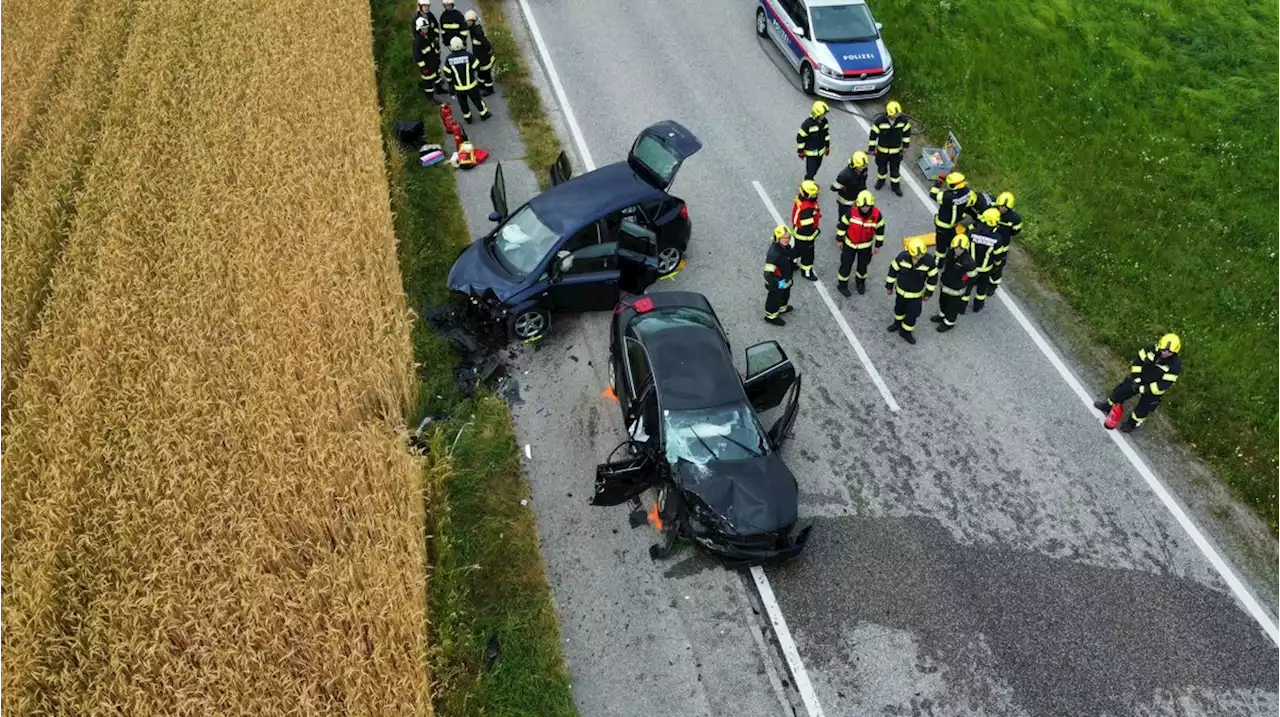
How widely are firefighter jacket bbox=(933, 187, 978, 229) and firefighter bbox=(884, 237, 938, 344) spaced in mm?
895

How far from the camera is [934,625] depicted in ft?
28.5

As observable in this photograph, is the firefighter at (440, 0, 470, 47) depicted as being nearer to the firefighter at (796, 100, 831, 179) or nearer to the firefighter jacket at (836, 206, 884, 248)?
the firefighter at (796, 100, 831, 179)

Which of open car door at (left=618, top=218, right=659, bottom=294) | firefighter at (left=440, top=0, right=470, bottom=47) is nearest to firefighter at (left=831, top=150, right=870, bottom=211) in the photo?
open car door at (left=618, top=218, right=659, bottom=294)

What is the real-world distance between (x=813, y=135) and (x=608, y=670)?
29.6 feet

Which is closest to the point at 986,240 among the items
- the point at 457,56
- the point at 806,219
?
the point at 806,219

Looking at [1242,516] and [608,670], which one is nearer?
[608,670]

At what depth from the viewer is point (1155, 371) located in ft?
32.3

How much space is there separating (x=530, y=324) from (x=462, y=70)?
237 inches

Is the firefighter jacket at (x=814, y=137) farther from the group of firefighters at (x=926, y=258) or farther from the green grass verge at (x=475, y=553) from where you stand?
the green grass verge at (x=475, y=553)

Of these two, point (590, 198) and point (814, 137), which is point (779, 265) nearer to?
point (590, 198)

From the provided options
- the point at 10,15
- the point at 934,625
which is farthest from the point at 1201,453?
the point at 10,15

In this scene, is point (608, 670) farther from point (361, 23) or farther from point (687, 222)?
point (361, 23)

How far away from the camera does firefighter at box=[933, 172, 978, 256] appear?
1198 centimetres

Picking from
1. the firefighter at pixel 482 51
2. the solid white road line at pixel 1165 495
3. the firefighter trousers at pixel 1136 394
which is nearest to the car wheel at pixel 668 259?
the solid white road line at pixel 1165 495
